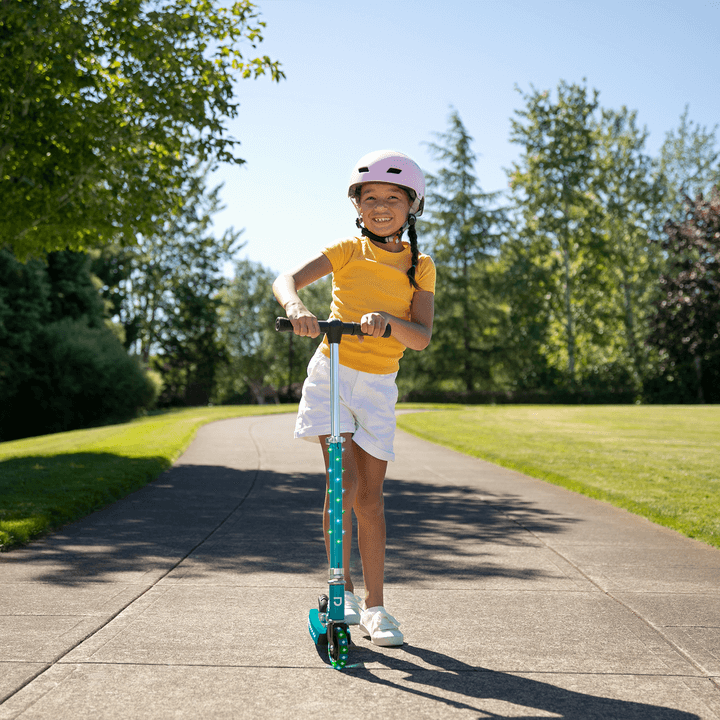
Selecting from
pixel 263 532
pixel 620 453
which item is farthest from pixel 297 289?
pixel 620 453

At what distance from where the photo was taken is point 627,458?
12594 millimetres

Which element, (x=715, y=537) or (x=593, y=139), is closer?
(x=715, y=537)

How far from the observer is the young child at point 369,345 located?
12.0 feet

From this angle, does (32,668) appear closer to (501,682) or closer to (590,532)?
(501,682)

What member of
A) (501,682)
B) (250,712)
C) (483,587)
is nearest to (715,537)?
(483,587)

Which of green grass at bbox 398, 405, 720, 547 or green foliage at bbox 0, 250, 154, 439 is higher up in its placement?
green foliage at bbox 0, 250, 154, 439

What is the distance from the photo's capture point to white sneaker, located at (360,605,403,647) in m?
3.47

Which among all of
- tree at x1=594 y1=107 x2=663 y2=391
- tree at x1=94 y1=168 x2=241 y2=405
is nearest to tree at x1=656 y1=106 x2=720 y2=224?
tree at x1=594 y1=107 x2=663 y2=391

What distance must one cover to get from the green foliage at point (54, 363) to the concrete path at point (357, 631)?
850 inches

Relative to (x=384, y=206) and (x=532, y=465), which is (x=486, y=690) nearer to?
(x=384, y=206)

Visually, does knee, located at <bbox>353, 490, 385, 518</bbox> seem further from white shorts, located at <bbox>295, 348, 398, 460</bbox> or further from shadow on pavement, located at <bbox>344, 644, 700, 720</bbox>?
shadow on pavement, located at <bbox>344, 644, 700, 720</bbox>

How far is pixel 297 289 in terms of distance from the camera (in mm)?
3539

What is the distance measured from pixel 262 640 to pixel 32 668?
0.96m

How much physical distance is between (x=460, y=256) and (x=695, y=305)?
1348 centimetres
